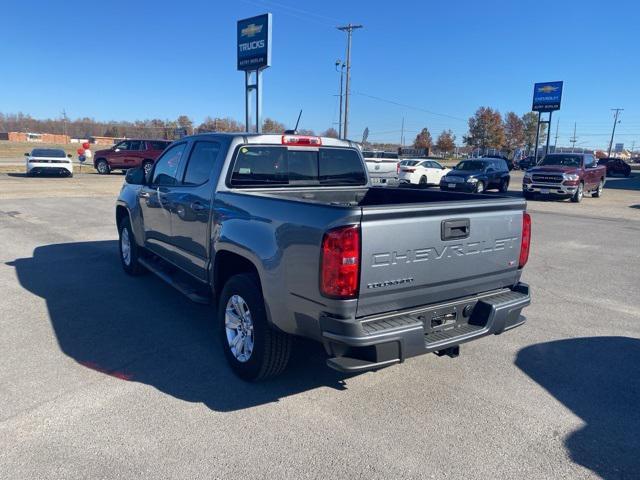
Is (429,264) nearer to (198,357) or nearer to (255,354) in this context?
(255,354)

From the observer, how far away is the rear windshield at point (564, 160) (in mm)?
20666

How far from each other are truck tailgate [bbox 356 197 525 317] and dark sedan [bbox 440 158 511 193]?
18647 millimetres

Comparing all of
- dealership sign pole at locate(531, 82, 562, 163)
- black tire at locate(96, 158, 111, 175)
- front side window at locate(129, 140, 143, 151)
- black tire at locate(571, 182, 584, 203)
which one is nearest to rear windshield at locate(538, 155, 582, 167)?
black tire at locate(571, 182, 584, 203)

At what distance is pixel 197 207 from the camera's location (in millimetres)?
4582

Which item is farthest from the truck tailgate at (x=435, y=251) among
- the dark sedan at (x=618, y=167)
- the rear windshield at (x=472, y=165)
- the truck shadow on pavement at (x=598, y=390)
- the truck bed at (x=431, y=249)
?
the dark sedan at (x=618, y=167)

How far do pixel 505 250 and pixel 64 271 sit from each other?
20.2ft

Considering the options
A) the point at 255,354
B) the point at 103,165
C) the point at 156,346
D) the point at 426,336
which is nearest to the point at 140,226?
the point at 156,346

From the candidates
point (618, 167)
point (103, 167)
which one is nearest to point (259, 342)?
point (103, 167)

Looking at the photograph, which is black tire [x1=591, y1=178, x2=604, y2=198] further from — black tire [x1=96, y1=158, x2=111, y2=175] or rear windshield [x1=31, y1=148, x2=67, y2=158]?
rear windshield [x1=31, y1=148, x2=67, y2=158]

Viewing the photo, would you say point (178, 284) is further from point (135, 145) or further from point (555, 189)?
point (135, 145)

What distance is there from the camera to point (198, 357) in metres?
4.30

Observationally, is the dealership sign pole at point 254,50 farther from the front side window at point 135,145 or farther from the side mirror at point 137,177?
the side mirror at point 137,177

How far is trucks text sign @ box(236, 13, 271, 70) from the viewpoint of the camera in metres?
27.7

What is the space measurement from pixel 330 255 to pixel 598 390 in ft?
8.49
